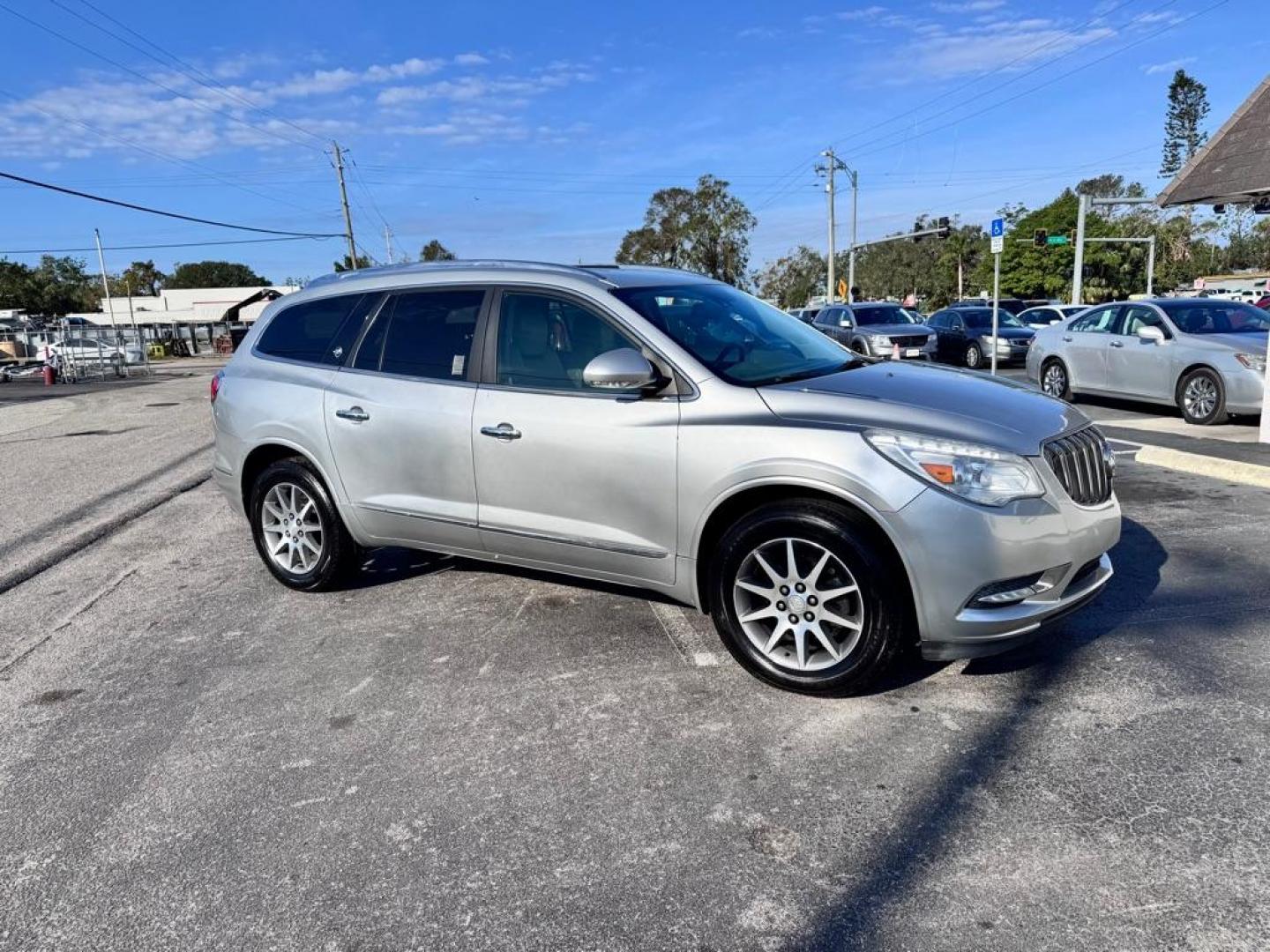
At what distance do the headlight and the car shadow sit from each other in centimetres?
63

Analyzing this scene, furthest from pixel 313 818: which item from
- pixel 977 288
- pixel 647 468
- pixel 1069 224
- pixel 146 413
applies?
pixel 977 288

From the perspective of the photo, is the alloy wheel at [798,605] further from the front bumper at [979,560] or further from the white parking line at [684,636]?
the white parking line at [684,636]

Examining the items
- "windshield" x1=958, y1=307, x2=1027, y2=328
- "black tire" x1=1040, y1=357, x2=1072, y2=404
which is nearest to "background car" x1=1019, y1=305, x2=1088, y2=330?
"windshield" x1=958, y1=307, x2=1027, y2=328

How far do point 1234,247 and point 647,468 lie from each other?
115 meters

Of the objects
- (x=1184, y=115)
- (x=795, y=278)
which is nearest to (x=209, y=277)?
(x=795, y=278)

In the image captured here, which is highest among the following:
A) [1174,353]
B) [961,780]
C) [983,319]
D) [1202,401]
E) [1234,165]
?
[1234,165]

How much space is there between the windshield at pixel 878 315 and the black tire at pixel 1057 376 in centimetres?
698

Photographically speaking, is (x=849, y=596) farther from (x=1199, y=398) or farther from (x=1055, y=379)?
(x=1055, y=379)

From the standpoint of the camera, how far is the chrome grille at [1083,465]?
3.49 meters

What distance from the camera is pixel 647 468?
12.6 ft

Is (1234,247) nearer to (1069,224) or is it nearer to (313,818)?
(1069,224)

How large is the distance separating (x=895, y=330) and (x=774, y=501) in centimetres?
1674

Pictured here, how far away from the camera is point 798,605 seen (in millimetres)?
3568

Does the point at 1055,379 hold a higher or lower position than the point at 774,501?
lower
